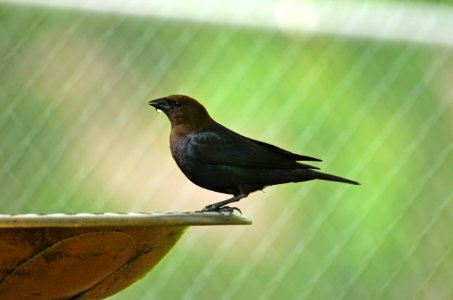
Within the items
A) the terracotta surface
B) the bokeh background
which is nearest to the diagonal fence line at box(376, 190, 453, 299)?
the bokeh background

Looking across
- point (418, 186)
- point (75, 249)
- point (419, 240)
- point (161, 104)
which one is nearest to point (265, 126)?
point (418, 186)

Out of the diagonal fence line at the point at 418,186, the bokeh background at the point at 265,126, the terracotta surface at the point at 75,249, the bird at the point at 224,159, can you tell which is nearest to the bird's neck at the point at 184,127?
the bird at the point at 224,159

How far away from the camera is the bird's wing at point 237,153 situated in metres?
2.54

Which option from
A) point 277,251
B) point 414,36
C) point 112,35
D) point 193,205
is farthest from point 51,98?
point 414,36

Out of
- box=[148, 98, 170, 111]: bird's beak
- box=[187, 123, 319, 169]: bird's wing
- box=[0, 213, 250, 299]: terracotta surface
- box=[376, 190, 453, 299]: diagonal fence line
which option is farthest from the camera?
box=[376, 190, 453, 299]: diagonal fence line

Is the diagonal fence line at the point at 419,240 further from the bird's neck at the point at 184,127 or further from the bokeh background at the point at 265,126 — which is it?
the bird's neck at the point at 184,127

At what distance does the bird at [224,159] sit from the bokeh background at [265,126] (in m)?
1.61

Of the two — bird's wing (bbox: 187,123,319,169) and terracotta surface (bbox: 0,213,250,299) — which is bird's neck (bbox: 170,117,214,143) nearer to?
bird's wing (bbox: 187,123,319,169)

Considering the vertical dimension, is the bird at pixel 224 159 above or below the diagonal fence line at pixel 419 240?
below

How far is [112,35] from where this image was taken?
175 inches

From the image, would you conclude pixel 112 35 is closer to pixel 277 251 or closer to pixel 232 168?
pixel 277 251

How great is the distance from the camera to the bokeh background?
4.28m

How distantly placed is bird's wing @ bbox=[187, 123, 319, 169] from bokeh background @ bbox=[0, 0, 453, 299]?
1.65m

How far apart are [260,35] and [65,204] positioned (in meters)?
1.01
